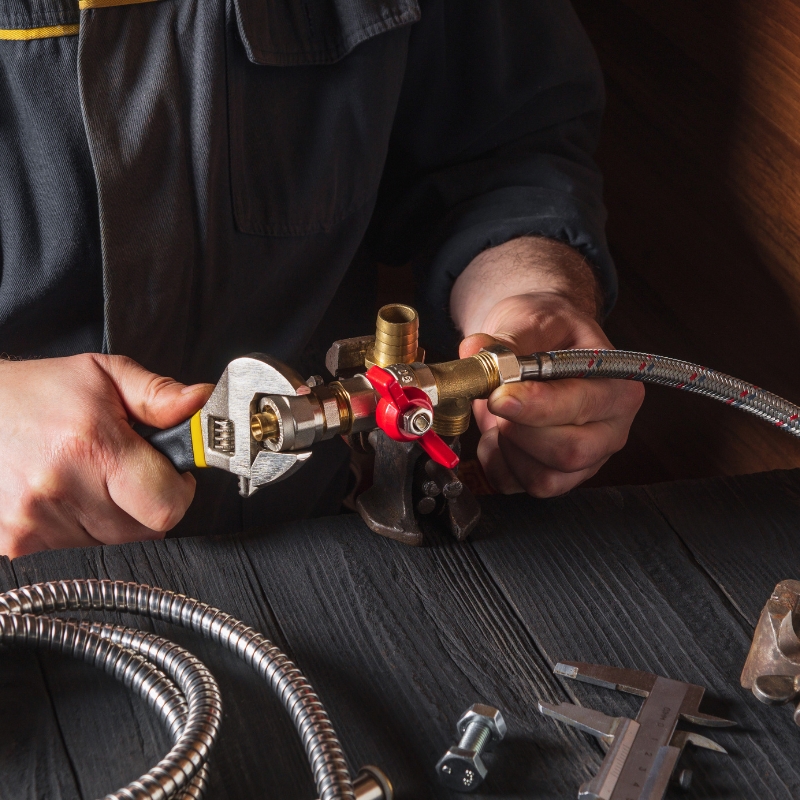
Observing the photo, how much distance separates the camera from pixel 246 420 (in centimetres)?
61

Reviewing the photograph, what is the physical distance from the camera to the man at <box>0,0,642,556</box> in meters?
0.76

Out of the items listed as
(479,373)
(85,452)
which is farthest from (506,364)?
(85,452)

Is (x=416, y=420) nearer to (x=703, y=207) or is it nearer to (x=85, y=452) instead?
(x=85, y=452)

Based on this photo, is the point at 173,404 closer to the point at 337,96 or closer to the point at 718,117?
the point at 337,96

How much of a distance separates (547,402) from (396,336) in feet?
0.54

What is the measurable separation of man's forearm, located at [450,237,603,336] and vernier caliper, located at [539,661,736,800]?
458 mm

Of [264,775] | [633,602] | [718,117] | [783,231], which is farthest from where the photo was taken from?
[718,117]

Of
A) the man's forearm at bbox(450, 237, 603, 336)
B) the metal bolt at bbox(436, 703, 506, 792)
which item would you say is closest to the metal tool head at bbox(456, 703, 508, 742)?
the metal bolt at bbox(436, 703, 506, 792)

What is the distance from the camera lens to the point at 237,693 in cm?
56

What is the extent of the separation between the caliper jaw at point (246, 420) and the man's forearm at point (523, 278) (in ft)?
1.42

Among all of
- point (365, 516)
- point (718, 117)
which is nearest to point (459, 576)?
point (365, 516)

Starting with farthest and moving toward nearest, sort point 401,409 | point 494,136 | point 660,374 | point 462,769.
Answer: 1. point 494,136
2. point 660,374
3. point 401,409
4. point 462,769

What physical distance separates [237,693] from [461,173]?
79 centimetres

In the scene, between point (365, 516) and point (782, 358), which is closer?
point (365, 516)
